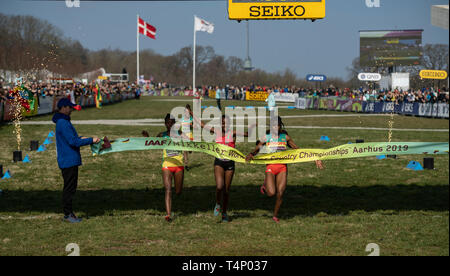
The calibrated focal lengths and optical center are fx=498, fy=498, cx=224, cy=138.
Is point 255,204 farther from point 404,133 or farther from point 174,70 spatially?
point 174,70

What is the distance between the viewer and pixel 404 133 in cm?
2512

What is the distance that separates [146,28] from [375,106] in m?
26.2

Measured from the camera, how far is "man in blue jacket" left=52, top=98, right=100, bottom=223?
8703 mm

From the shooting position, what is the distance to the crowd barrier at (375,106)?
37000 mm

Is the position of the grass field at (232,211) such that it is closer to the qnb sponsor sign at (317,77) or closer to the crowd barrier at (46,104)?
the crowd barrier at (46,104)

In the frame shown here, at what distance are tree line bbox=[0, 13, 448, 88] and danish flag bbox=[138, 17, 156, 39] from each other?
700 cm

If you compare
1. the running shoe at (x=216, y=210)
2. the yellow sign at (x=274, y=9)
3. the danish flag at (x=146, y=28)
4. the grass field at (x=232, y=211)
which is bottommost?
the grass field at (x=232, y=211)

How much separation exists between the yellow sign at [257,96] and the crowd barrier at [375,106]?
13.6 metres

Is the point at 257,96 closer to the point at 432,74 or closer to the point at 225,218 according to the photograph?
the point at 432,74

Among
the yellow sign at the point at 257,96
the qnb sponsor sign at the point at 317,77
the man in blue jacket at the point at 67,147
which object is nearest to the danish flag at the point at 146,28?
the yellow sign at the point at 257,96

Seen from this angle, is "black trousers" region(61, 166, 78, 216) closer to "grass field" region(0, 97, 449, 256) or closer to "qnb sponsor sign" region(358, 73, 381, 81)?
"grass field" region(0, 97, 449, 256)

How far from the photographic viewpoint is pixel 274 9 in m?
9.62

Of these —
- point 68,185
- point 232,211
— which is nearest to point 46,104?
point 68,185
